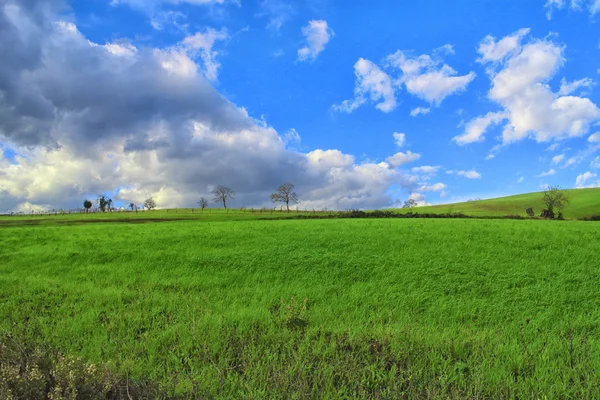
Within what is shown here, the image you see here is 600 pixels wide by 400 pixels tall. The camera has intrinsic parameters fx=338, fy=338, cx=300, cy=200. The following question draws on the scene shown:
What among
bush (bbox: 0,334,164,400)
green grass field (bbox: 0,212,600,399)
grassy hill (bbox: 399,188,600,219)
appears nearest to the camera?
bush (bbox: 0,334,164,400)

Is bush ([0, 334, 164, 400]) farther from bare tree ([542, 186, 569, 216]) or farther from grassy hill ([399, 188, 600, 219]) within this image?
bare tree ([542, 186, 569, 216])

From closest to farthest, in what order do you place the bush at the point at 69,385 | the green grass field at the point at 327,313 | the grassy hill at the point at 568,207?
the bush at the point at 69,385
the green grass field at the point at 327,313
the grassy hill at the point at 568,207

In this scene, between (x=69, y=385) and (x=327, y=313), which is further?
(x=327, y=313)

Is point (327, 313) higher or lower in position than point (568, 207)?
lower

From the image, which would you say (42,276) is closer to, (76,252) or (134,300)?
(76,252)

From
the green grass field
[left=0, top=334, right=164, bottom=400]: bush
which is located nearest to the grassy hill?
the green grass field

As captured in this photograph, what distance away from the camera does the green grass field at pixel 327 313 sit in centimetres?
622

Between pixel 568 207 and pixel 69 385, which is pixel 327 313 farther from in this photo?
pixel 568 207

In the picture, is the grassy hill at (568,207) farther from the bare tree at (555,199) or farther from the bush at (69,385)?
the bush at (69,385)

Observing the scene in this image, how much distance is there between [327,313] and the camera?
9617mm

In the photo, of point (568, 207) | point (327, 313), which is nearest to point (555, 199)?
point (568, 207)

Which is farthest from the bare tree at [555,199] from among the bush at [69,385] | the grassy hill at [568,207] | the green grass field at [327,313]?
the bush at [69,385]

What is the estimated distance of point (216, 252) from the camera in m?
17.3

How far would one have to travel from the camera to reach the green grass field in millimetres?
6223
